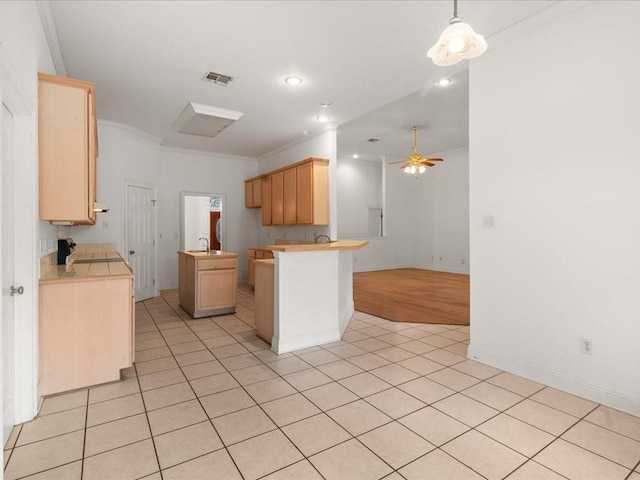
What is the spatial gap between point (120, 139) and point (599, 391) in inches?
260

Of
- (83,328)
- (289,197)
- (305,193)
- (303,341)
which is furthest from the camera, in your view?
(289,197)

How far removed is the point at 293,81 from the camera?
4.02m

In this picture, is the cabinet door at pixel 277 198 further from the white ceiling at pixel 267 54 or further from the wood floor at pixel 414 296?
the wood floor at pixel 414 296

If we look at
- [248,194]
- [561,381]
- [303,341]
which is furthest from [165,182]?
[561,381]

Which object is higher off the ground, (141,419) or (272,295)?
(272,295)

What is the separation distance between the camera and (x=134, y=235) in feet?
19.7

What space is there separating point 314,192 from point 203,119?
1951 millimetres

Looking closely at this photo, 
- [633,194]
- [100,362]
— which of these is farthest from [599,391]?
[100,362]

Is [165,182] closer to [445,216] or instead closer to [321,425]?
[321,425]

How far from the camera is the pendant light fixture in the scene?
1.88m

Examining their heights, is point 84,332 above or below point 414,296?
above

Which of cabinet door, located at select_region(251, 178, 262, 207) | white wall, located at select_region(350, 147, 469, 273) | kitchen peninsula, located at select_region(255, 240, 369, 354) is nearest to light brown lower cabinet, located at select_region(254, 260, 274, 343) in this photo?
kitchen peninsula, located at select_region(255, 240, 369, 354)

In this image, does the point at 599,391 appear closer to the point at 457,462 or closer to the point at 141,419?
the point at 457,462

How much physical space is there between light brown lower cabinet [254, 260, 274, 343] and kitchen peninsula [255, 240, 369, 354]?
11 millimetres
